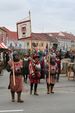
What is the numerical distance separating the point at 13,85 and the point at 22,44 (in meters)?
66.8

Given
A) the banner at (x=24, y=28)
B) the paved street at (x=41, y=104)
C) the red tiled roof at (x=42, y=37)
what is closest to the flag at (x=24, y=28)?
the banner at (x=24, y=28)

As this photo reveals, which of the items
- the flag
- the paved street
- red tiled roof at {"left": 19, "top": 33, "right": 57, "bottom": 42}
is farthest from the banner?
red tiled roof at {"left": 19, "top": 33, "right": 57, "bottom": 42}

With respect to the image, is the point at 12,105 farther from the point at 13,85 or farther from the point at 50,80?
the point at 50,80

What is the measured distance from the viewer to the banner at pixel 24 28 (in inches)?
683

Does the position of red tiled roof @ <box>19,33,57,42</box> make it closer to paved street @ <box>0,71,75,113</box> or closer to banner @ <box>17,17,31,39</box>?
banner @ <box>17,17,31,39</box>

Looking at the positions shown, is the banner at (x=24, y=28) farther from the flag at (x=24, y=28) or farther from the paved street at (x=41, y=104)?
the paved street at (x=41, y=104)

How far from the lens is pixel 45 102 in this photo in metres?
15.6

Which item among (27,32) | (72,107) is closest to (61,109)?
(72,107)

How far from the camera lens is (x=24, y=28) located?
17422 millimetres

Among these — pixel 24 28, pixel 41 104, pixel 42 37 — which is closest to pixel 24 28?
pixel 24 28

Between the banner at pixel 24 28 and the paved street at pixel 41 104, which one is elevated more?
the banner at pixel 24 28

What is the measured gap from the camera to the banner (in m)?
17.4

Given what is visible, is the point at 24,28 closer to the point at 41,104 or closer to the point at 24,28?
the point at 24,28

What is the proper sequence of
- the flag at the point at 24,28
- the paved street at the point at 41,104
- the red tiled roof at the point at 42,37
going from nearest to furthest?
1. the paved street at the point at 41,104
2. the flag at the point at 24,28
3. the red tiled roof at the point at 42,37
